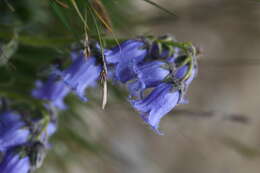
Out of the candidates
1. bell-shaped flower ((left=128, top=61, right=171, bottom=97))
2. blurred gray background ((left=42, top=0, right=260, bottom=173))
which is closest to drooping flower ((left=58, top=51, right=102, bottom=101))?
bell-shaped flower ((left=128, top=61, right=171, bottom=97))

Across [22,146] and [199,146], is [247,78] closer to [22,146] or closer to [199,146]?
[199,146]

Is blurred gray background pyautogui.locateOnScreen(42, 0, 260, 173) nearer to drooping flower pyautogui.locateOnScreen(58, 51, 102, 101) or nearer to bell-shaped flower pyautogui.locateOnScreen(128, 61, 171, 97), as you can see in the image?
drooping flower pyautogui.locateOnScreen(58, 51, 102, 101)

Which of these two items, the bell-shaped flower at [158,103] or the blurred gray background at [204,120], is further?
the blurred gray background at [204,120]

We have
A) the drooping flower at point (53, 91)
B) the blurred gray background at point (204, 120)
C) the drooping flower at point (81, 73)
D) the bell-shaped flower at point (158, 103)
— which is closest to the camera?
the bell-shaped flower at point (158, 103)

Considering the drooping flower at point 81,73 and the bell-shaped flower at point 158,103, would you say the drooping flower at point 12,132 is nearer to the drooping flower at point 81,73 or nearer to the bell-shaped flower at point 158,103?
the drooping flower at point 81,73

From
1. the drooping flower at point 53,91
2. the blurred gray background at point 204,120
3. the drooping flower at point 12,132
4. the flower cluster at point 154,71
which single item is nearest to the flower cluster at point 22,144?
the drooping flower at point 12,132
